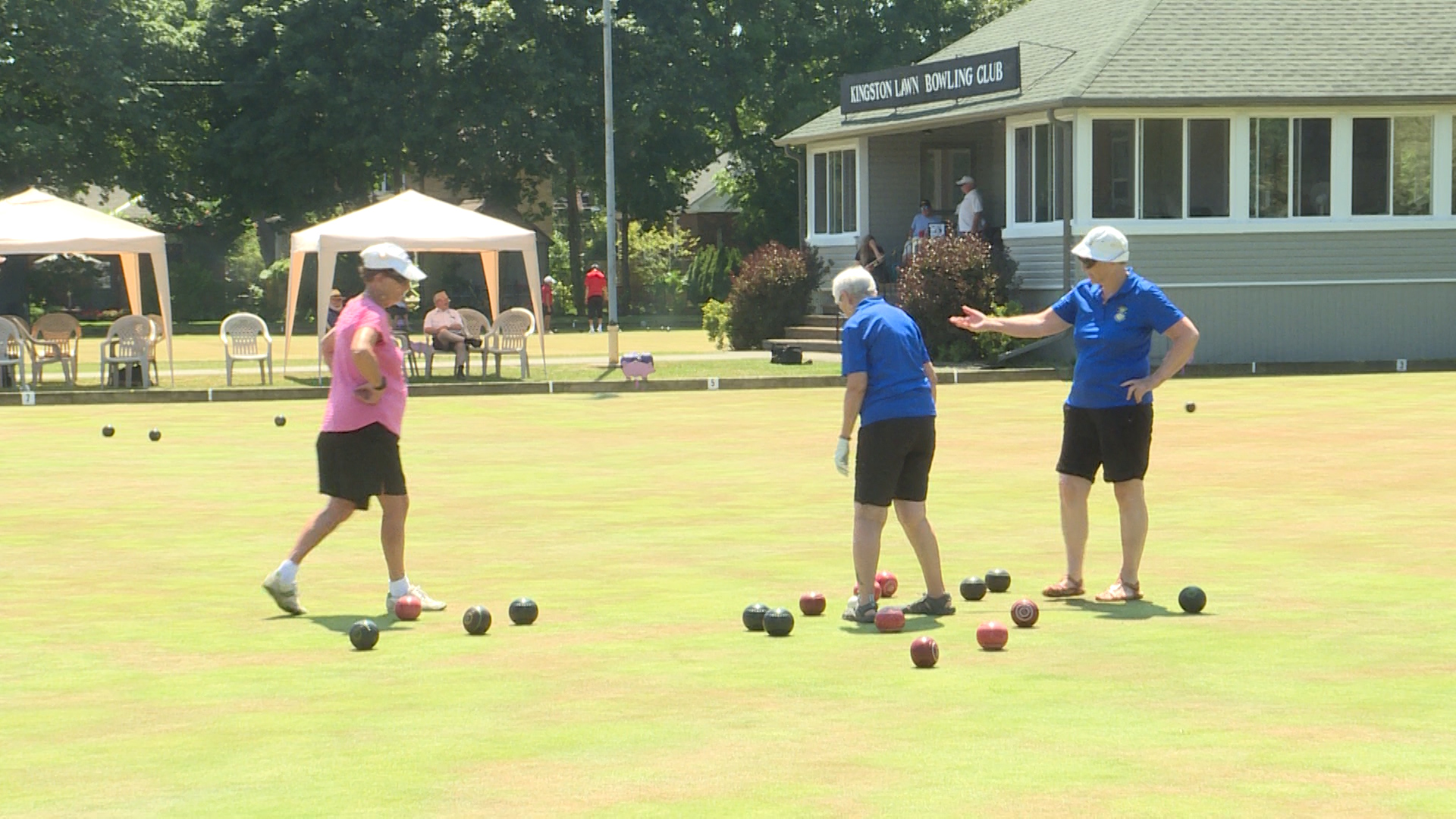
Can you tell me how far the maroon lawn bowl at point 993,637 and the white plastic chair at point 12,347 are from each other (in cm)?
2181

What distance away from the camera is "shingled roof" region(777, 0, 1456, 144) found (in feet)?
→ 101

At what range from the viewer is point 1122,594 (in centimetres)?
931

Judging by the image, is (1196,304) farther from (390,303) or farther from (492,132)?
(492,132)

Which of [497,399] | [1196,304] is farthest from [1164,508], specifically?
[1196,304]

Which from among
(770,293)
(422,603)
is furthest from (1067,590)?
(770,293)

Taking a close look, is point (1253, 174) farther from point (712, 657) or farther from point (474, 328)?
point (712, 657)

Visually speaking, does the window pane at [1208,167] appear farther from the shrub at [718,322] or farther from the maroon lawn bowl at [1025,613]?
the maroon lawn bowl at [1025,613]

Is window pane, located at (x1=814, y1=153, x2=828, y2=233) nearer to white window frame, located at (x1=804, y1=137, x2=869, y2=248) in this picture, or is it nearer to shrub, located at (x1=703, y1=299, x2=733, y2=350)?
white window frame, located at (x1=804, y1=137, x2=869, y2=248)

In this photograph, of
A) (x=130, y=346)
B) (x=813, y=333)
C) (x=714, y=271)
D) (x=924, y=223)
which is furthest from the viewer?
(x=714, y=271)

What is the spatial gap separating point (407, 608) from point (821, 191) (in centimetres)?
3139

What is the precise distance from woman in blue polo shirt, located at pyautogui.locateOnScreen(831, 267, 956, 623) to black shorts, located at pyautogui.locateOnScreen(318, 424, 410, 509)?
2096 mm

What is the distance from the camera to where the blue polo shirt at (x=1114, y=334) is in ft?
30.4

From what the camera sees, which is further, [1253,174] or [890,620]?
[1253,174]

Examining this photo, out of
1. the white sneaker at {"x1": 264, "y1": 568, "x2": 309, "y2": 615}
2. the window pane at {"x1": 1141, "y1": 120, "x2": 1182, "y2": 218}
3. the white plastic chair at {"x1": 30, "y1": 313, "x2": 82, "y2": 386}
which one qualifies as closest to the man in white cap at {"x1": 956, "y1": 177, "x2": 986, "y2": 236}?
the window pane at {"x1": 1141, "y1": 120, "x2": 1182, "y2": 218}
